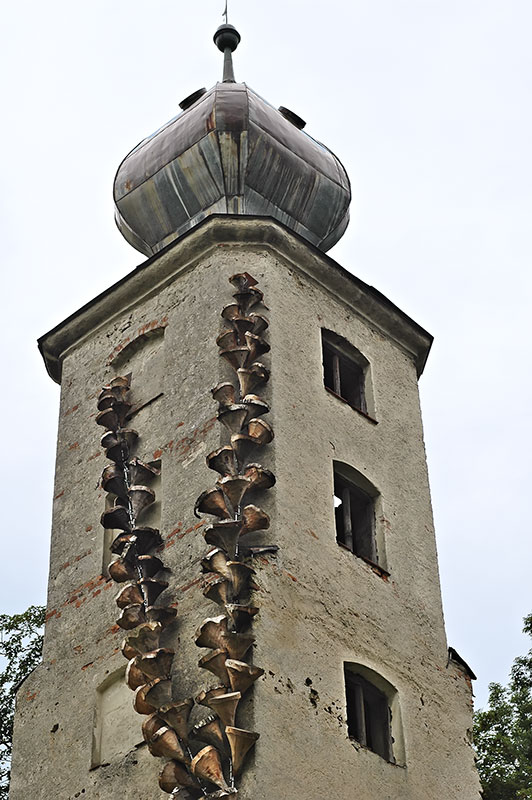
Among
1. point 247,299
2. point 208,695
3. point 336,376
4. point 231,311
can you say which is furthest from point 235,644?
point 336,376

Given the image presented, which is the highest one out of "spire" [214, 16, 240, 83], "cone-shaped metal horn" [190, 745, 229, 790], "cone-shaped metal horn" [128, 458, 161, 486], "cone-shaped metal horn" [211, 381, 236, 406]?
"spire" [214, 16, 240, 83]

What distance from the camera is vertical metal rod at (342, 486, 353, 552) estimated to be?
66.2 feet

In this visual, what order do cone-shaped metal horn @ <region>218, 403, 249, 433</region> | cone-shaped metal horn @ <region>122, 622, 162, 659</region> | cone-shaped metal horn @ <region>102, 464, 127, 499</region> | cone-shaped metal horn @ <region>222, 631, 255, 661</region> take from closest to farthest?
cone-shaped metal horn @ <region>222, 631, 255, 661</region> < cone-shaped metal horn @ <region>122, 622, 162, 659</region> < cone-shaped metal horn @ <region>218, 403, 249, 433</region> < cone-shaped metal horn @ <region>102, 464, 127, 499</region>

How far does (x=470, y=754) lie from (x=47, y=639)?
534 cm

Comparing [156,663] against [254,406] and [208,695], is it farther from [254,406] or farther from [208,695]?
[254,406]

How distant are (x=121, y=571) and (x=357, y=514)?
3.58 metres

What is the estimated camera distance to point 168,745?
16.6 m

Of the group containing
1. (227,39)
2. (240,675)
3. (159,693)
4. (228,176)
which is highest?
(227,39)

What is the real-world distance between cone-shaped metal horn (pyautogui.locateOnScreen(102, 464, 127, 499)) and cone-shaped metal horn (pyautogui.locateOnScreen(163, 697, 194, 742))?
379cm

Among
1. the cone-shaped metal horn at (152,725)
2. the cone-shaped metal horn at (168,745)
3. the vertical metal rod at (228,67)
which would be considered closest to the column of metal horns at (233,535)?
the cone-shaped metal horn at (168,745)

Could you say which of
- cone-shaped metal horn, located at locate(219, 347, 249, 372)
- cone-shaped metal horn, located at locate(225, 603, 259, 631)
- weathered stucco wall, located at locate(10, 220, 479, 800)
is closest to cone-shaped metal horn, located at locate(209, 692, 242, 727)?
weathered stucco wall, located at locate(10, 220, 479, 800)

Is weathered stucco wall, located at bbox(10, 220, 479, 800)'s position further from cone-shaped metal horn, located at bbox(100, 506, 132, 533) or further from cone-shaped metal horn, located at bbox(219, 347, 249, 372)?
cone-shaped metal horn, located at bbox(100, 506, 132, 533)

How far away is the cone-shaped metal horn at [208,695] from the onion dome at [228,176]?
8427mm

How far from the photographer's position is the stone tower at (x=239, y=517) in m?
17.2
